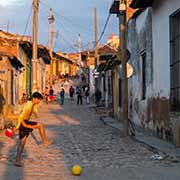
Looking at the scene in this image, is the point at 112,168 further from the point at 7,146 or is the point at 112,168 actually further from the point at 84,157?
the point at 7,146

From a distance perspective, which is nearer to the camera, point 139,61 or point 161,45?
point 161,45

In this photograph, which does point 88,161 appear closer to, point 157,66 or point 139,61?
point 157,66

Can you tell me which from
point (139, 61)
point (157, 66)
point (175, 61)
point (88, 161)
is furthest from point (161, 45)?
point (88, 161)

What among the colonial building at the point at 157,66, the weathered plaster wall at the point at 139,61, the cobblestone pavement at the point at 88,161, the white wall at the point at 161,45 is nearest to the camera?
the cobblestone pavement at the point at 88,161

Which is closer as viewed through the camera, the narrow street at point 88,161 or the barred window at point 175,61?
the narrow street at point 88,161

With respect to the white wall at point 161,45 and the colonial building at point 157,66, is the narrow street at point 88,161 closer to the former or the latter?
the colonial building at point 157,66

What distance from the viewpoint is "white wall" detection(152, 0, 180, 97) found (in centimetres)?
1272

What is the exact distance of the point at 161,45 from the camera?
44.6 ft

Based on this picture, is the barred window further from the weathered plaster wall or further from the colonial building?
the weathered plaster wall

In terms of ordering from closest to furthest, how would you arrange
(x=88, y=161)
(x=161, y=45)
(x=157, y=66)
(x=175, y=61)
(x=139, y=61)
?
1. (x=88, y=161)
2. (x=175, y=61)
3. (x=161, y=45)
4. (x=157, y=66)
5. (x=139, y=61)

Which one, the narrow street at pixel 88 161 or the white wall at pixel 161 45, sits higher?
the white wall at pixel 161 45

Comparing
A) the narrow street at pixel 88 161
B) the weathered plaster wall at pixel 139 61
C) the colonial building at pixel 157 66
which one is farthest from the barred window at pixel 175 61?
the weathered plaster wall at pixel 139 61

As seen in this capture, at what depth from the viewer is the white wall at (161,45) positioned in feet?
A: 41.7

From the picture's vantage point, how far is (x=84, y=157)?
10.8 m
